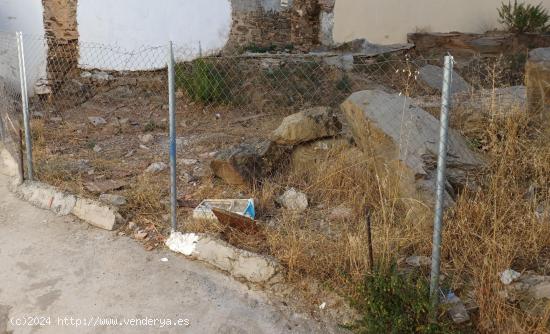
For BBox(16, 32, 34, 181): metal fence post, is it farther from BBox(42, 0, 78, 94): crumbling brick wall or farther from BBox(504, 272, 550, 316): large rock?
BBox(504, 272, 550, 316): large rock

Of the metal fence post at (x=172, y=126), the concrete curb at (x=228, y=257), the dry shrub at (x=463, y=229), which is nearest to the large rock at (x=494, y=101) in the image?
the dry shrub at (x=463, y=229)

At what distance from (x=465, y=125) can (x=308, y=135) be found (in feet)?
4.49

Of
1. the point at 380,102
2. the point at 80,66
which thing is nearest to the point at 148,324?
the point at 380,102

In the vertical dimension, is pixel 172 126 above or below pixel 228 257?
above

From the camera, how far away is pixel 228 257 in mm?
3727

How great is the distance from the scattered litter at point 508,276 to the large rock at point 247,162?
220 cm

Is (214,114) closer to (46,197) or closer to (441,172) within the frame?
(46,197)

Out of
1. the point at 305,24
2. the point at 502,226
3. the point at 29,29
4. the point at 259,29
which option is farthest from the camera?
the point at 305,24

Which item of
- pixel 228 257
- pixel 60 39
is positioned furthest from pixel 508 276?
pixel 60 39

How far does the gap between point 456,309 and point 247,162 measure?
2.31 meters

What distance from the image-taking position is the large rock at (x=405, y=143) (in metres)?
3.95

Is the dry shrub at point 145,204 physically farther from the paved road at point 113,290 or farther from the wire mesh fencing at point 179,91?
the wire mesh fencing at point 179,91

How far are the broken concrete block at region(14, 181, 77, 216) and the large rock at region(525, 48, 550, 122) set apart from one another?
3.85 metres

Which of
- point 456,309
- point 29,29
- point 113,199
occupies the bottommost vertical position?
point 456,309
